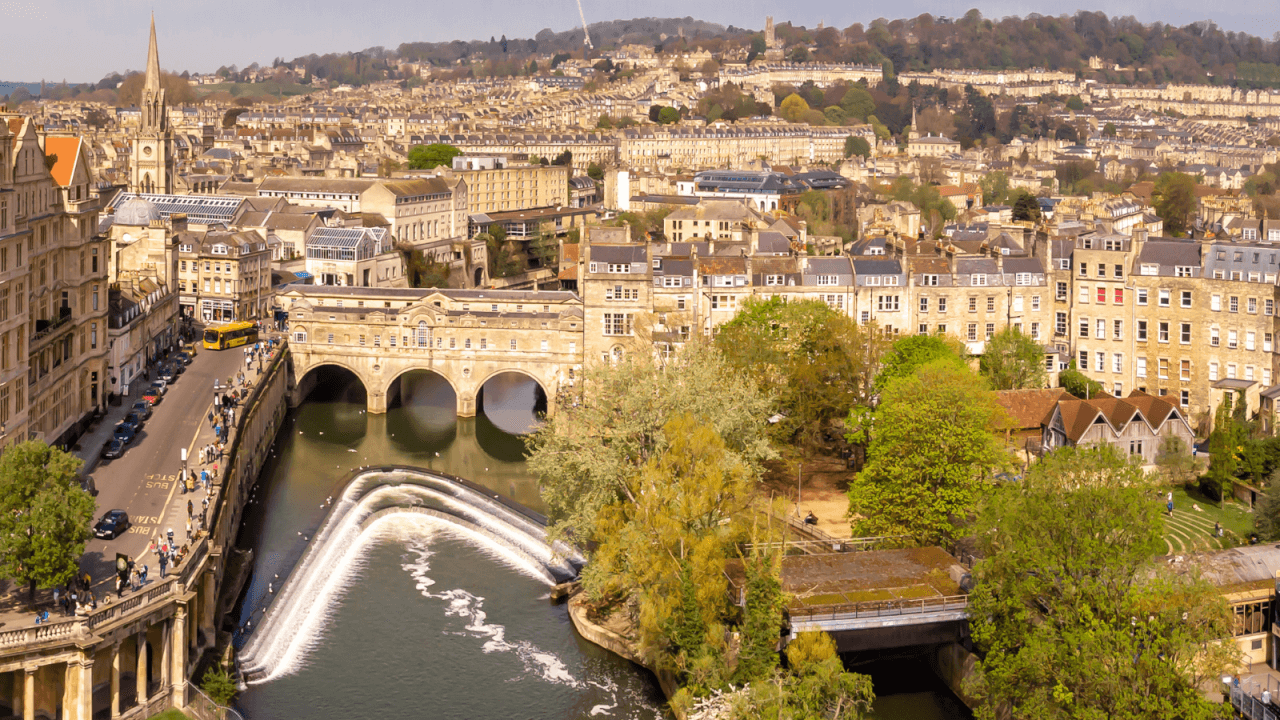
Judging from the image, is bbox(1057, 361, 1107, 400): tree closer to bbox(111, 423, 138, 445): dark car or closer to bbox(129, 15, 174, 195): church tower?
bbox(111, 423, 138, 445): dark car

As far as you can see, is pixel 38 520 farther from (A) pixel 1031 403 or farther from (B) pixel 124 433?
(A) pixel 1031 403

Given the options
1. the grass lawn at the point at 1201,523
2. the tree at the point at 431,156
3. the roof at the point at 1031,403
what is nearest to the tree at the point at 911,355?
the roof at the point at 1031,403

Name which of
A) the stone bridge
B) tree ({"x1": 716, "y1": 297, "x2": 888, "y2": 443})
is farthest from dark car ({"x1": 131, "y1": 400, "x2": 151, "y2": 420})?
tree ({"x1": 716, "y1": 297, "x2": 888, "y2": 443})

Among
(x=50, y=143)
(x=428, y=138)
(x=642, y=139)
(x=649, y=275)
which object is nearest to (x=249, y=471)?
(x=50, y=143)

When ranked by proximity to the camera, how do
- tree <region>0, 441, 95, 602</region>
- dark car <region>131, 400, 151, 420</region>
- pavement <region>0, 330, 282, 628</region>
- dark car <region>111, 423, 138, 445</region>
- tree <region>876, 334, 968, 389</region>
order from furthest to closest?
1. tree <region>876, 334, 968, 389</region>
2. dark car <region>131, 400, 151, 420</region>
3. dark car <region>111, 423, 138, 445</region>
4. pavement <region>0, 330, 282, 628</region>
5. tree <region>0, 441, 95, 602</region>

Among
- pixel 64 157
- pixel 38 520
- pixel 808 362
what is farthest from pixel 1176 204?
pixel 38 520

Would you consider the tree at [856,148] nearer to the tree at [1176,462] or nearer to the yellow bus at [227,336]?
the yellow bus at [227,336]
